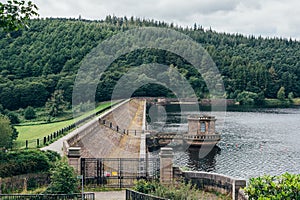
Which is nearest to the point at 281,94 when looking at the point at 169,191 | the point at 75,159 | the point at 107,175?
the point at 107,175

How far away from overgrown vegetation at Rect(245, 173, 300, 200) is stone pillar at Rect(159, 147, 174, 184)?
5220 mm

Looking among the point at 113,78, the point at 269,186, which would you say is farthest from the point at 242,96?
the point at 269,186

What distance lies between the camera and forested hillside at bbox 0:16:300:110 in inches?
3568

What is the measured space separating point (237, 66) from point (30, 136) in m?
113

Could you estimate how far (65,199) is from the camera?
1481 centimetres

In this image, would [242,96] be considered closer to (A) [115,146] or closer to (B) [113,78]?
(B) [113,78]

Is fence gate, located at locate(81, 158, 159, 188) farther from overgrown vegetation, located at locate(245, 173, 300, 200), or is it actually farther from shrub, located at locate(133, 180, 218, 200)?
overgrown vegetation, located at locate(245, 173, 300, 200)

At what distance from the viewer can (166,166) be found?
1869 cm

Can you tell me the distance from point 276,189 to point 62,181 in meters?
7.58

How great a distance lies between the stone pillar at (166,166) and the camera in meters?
18.7

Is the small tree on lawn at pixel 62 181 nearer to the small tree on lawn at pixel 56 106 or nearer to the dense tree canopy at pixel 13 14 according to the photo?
the dense tree canopy at pixel 13 14

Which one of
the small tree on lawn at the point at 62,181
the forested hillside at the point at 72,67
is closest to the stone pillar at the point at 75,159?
the small tree on lawn at the point at 62,181

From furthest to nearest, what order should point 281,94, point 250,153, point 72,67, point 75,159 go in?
1. point 281,94
2. point 72,67
3. point 250,153
4. point 75,159

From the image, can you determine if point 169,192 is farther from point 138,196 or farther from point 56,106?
point 56,106
